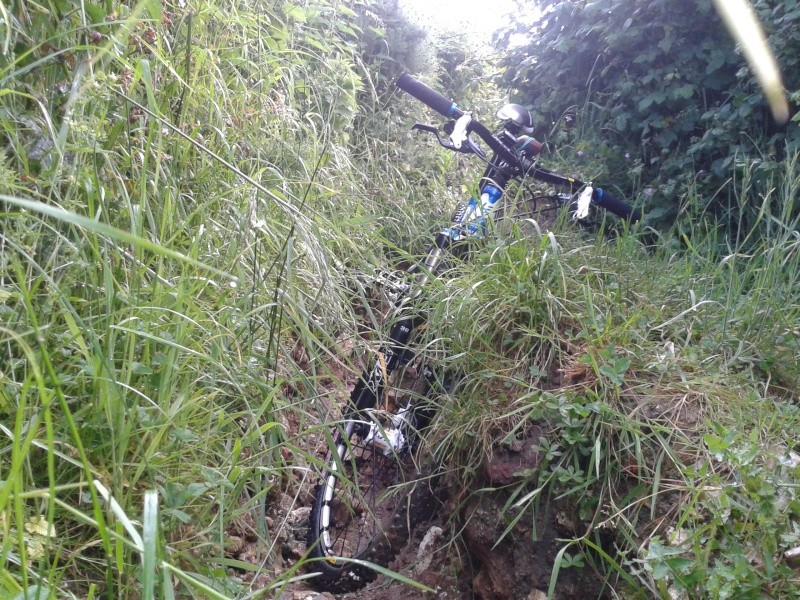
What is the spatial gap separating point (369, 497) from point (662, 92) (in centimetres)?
242

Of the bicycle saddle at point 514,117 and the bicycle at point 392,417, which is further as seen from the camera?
the bicycle saddle at point 514,117

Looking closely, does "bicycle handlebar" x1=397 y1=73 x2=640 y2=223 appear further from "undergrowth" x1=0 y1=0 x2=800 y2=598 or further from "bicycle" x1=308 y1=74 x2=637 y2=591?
"undergrowth" x1=0 y1=0 x2=800 y2=598

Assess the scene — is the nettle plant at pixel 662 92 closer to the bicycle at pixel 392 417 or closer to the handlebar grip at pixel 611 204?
the handlebar grip at pixel 611 204

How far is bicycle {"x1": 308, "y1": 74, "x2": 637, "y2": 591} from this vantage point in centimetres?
185

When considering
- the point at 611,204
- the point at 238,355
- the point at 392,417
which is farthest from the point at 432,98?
the point at 238,355

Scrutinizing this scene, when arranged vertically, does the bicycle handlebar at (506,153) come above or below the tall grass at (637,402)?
above

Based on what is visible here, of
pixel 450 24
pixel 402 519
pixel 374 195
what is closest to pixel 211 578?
pixel 402 519

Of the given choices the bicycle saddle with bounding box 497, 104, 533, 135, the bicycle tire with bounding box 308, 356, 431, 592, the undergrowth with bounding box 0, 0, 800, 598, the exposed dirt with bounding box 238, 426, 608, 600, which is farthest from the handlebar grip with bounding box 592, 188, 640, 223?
the exposed dirt with bounding box 238, 426, 608, 600

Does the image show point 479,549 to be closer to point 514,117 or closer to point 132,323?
point 132,323

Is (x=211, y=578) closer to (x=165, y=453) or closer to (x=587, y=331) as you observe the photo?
(x=165, y=453)

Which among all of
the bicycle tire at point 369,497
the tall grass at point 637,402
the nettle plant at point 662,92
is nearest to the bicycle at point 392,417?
the bicycle tire at point 369,497

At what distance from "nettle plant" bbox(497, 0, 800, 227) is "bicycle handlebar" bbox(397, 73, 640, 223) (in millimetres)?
493

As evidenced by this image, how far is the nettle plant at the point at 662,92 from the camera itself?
275 centimetres

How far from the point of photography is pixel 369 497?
206cm
